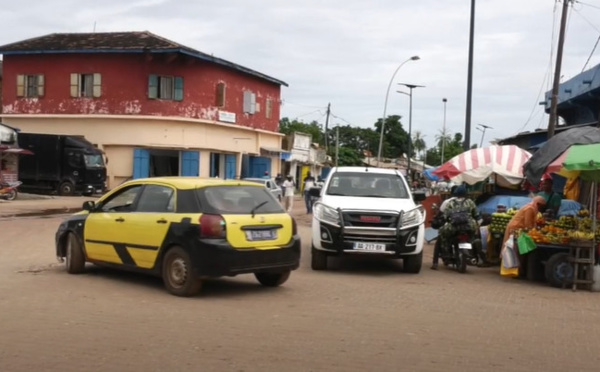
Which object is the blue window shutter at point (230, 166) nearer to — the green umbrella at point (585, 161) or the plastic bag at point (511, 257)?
the plastic bag at point (511, 257)

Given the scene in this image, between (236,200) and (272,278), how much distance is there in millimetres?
1407

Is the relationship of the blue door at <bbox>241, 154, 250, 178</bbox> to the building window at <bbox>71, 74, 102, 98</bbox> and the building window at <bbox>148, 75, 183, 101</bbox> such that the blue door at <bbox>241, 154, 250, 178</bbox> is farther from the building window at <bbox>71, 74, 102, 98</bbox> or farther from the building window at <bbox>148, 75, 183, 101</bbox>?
the building window at <bbox>71, 74, 102, 98</bbox>

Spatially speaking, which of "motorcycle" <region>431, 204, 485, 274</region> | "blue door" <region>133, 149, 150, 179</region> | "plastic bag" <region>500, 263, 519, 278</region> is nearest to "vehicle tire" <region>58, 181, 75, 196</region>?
"blue door" <region>133, 149, 150, 179</region>

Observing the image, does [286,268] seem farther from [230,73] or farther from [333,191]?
[230,73]

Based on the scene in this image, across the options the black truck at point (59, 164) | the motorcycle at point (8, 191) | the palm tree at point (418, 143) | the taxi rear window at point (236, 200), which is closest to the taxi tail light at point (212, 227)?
the taxi rear window at point (236, 200)

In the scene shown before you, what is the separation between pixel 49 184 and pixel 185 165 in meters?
8.27

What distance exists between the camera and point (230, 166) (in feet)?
148

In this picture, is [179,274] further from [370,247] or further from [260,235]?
[370,247]

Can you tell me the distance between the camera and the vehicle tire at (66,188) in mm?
34688

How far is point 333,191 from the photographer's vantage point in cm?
1320

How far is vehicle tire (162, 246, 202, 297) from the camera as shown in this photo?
29.0 ft

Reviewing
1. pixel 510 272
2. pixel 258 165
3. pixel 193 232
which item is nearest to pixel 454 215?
pixel 510 272

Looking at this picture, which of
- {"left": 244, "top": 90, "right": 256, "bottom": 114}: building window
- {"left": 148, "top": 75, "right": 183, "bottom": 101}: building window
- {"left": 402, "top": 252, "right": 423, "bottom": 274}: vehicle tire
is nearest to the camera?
{"left": 402, "top": 252, "right": 423, "bottom": 274}: vehicle tire

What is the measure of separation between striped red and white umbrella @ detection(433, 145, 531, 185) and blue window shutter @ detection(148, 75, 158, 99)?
1029 inches
